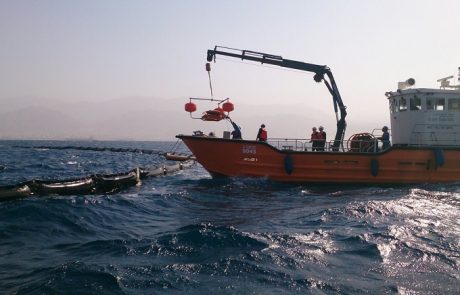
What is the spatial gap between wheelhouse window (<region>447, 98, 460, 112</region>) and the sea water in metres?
6.12

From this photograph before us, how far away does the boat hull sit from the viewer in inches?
651

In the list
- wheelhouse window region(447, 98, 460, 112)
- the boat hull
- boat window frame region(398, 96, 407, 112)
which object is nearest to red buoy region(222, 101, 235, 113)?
the boat hull

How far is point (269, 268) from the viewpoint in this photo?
6191 millimetres

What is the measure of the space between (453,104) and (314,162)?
6.69 metres

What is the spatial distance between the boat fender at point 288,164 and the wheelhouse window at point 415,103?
6.04 meters

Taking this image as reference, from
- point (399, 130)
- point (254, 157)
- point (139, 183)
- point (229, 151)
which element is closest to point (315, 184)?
point (254, 157)

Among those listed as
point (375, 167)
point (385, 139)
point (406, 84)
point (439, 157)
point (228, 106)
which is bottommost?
point (375, 167)

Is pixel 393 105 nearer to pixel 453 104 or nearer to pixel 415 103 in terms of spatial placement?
pixel 415 103

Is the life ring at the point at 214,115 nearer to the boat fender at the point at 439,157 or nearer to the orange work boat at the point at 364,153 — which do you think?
the orange work boat at the point at 364,153

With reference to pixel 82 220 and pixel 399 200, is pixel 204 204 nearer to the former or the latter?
pixel 82 220

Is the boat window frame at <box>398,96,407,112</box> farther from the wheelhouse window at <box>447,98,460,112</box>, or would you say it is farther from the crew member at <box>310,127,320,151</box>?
the crew member at <box>310,127,320,151</box>

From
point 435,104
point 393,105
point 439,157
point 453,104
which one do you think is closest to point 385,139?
point 393,105

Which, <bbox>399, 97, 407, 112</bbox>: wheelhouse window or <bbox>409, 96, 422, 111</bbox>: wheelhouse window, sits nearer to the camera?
<bbox>409, 96, 422, 111</bbox>: wheelhouse window

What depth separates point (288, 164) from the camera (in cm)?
1650
